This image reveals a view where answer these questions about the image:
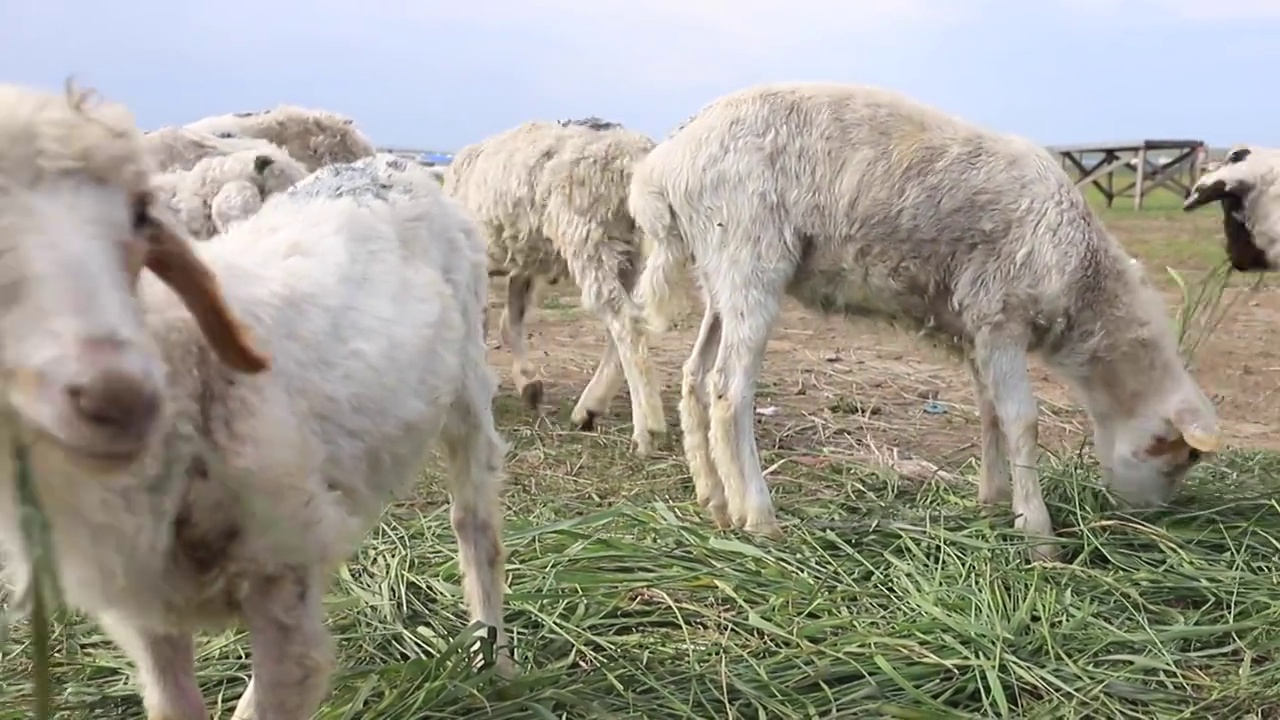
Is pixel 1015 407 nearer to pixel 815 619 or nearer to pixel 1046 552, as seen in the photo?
pixel 1046 552

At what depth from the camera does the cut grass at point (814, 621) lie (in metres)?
3.23

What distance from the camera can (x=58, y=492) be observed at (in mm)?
1919

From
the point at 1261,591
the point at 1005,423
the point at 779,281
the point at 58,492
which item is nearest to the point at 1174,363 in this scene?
the point at 1005,423

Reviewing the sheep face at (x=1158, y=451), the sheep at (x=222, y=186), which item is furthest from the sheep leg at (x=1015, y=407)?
the sheep at (x=222, y=186)

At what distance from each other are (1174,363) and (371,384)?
153 inches

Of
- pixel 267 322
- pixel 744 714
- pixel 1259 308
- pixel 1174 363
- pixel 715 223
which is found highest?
pixel 267 322

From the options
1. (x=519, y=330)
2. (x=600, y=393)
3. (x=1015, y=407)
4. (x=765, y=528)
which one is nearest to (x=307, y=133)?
(x=519, y=330)

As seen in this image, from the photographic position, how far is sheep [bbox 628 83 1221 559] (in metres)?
4.87

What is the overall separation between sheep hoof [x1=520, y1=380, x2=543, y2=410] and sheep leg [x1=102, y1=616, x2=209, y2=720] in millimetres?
4707

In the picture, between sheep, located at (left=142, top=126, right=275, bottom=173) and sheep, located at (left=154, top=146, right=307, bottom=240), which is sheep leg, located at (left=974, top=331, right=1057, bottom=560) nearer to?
sheep, located at (left=154, top=146, right=307, bottom=240)

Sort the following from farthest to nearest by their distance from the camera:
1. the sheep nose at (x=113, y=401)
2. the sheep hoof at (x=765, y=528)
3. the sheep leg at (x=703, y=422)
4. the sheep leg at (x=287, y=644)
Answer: the sheep leg at (x=703, y=422) → the sheep hoof at (x=765, y=528) → the sheep leg at (x=287, y=644) → the sheep nose at (x=113, y=401)

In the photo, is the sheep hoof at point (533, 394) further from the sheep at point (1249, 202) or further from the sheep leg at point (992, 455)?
the sheep at point (1249, 202)

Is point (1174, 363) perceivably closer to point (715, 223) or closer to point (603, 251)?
point (715, 223)

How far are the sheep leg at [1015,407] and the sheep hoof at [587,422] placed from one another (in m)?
2.65
